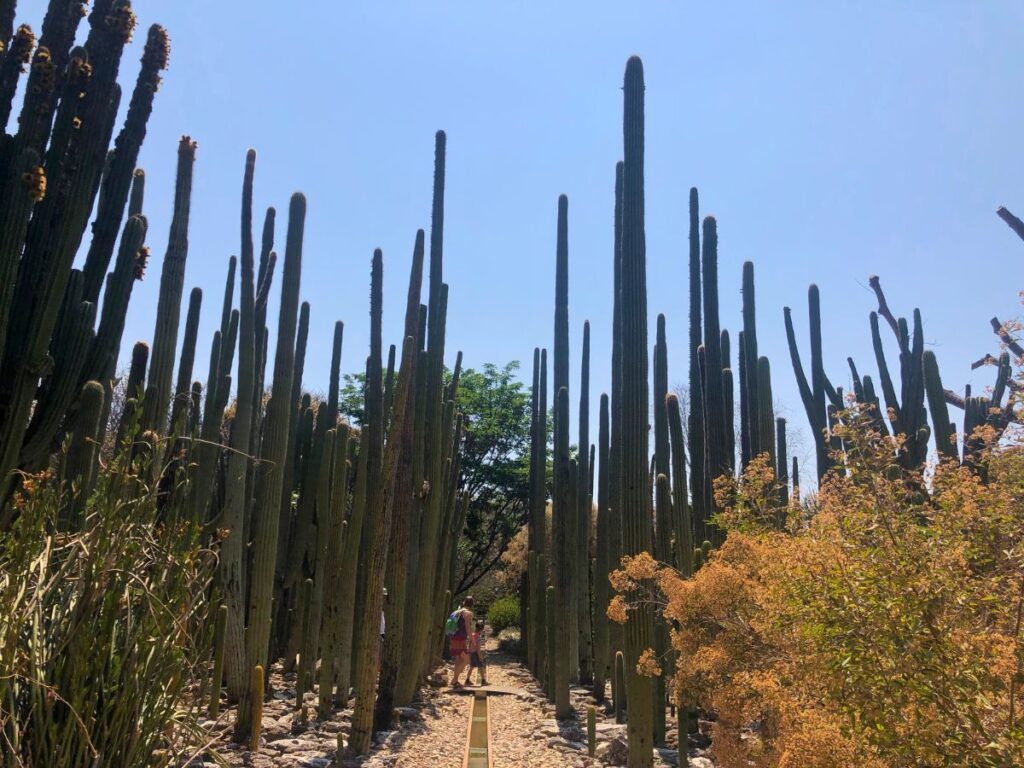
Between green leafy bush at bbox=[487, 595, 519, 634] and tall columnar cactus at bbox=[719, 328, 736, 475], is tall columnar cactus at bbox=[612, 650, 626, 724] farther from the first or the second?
green leafy bush at bbox=[487, 595, 519, 634]

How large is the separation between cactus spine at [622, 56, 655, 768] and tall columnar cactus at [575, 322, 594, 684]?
4.67 m

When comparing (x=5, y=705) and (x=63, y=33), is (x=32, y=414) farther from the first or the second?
(x=5, y=705)

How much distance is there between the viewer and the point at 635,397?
6.86 metres

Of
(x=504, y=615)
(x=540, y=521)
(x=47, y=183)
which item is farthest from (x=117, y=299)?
(x=504, y=615)

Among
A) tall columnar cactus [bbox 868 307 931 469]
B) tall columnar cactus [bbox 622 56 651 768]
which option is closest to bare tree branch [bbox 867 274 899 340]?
tall columnar cactus [bbox 868 307 931 469]

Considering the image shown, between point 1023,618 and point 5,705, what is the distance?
352 cm

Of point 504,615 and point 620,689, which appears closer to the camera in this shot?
point 620,689

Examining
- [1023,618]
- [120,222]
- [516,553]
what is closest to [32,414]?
[120,222]

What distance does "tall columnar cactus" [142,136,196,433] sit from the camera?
24.8ft

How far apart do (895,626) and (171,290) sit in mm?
7185

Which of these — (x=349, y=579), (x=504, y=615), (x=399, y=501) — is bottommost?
(x=504, y=615)

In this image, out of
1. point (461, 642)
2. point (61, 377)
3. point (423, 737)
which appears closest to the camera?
point (61, 377)

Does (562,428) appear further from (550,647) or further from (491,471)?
(491,471)

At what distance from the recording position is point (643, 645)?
6.35m
